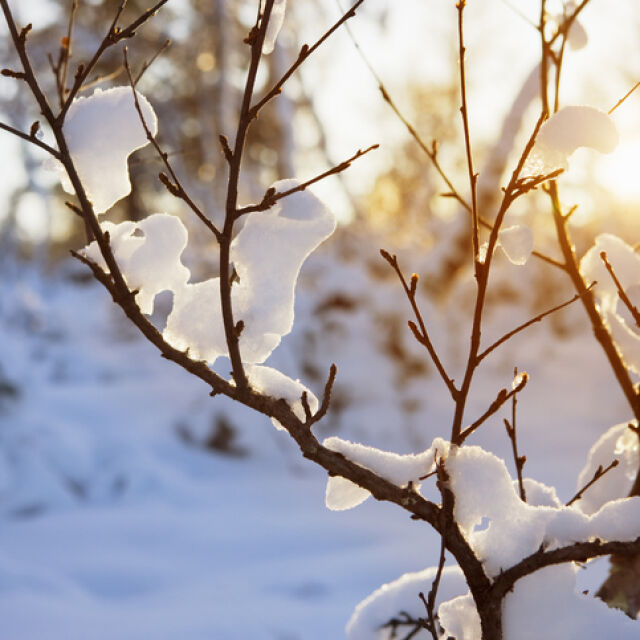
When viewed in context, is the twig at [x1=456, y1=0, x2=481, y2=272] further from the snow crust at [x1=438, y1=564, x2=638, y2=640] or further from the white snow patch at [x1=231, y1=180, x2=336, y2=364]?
the snow crust at [x1=438, y1=564, x2=638, y2=640]

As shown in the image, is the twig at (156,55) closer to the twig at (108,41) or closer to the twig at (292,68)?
the twig at (108,41)

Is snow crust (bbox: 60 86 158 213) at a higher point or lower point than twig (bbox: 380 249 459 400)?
higher

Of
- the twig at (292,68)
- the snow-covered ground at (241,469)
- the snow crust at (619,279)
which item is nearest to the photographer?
the twig at (292,68)

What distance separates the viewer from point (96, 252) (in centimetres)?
103

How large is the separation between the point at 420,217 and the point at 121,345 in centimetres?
1084

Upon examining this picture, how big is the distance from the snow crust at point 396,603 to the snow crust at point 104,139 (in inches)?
39.1

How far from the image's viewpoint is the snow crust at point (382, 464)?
1.06 m

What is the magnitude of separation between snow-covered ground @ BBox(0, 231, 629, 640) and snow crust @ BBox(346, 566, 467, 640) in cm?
135

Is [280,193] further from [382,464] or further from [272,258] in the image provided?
[382,464]

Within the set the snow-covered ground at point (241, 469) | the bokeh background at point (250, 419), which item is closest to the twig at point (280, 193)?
the bokeh background at point (250, 419)

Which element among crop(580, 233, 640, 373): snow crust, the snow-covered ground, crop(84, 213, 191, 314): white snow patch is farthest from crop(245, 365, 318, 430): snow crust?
the snow-covered ground

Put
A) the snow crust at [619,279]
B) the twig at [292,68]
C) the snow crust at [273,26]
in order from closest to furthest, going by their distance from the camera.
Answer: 1. the twig at [292,68]
2. the snow crust at [273,26]
3. the snow crust at [619,279]

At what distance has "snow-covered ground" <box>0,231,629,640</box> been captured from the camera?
3.05 meters

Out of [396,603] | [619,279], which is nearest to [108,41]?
[619,279]
